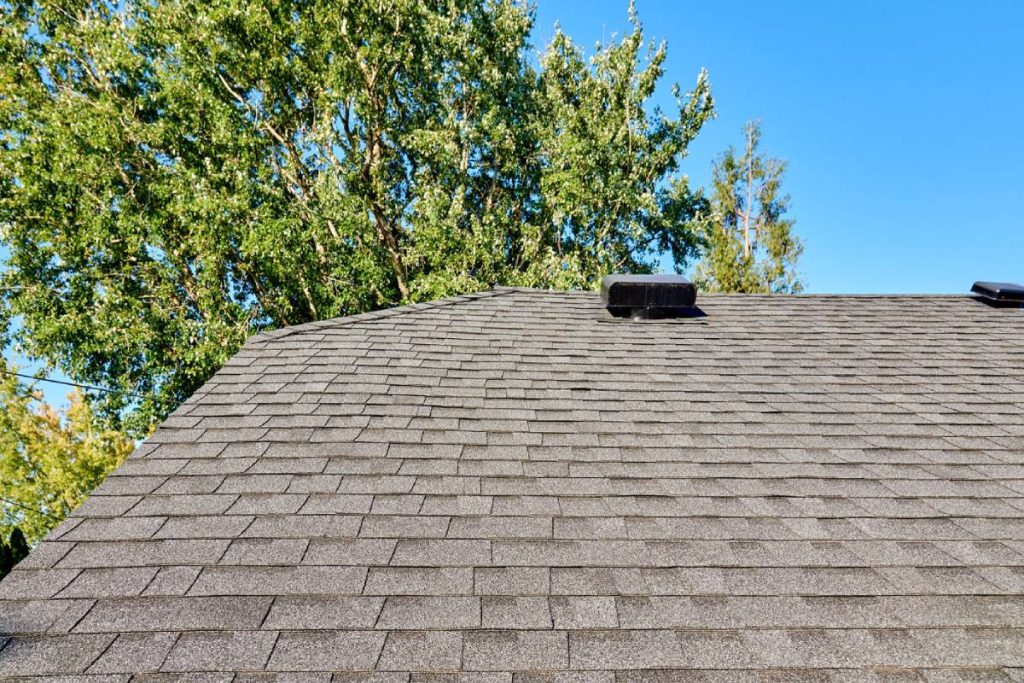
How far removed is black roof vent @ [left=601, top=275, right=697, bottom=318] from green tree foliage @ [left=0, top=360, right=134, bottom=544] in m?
18.7

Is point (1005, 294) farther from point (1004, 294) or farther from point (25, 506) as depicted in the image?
point (25, 506)

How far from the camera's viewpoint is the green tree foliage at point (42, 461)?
55.5ft

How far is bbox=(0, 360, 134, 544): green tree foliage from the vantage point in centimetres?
1692

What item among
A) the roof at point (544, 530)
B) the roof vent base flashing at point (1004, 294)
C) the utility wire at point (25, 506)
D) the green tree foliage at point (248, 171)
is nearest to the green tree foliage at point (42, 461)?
the utility wire at point (25, 506)

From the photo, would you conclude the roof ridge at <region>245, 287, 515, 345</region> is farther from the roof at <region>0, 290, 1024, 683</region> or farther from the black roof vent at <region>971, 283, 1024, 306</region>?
the black roof vent at <region>971, 283, 1024, 306</region>

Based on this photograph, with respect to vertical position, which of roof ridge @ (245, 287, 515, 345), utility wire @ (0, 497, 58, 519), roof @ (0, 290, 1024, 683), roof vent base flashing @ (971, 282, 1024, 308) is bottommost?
utility wire @ (0, 497, 58, 519)

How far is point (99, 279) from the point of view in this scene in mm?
11984

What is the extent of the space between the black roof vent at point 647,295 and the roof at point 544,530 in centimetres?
138

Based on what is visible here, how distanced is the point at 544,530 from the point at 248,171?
13.0m

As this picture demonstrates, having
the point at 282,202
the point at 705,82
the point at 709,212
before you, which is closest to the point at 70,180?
the point at 282,202

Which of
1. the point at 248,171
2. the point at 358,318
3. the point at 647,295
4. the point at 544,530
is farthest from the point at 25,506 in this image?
the point at 544,530

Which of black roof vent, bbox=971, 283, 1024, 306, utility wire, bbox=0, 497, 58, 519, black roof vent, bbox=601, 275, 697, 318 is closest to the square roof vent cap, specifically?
black roof vent, bbox=971, 283, 1024, 306

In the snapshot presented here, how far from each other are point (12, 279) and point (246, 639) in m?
15.3

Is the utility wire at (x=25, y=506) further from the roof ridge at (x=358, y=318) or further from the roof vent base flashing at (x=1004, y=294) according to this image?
the roof vent base flashing at (x=1004, y=294)
